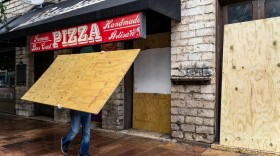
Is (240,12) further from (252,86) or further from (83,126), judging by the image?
(83,126)

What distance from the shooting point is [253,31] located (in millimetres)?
4586

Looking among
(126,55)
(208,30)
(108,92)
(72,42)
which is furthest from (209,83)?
(72,42)

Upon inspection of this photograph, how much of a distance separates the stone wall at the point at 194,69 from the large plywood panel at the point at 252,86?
0.28 m

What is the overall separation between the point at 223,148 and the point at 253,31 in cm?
218

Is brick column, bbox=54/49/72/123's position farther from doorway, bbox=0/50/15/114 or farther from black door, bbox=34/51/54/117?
doorway, bbox=0/50/15/114

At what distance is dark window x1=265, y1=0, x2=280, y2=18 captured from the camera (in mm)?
4605

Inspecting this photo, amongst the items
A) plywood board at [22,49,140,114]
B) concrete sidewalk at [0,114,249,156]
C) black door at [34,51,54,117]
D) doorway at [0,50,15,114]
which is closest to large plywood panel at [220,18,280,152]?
concrete sidewalk at [0,114,249,156]

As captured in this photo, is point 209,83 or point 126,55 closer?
point 126,55

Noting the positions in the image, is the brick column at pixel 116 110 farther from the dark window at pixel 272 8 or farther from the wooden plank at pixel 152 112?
the dark window at pixel 272 8

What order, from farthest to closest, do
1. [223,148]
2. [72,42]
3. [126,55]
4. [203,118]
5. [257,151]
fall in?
[72,42] → [203,118] → [223,148] → [257,151] → [126,55]

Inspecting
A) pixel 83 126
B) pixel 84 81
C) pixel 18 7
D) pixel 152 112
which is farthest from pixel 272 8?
pixel 18 7

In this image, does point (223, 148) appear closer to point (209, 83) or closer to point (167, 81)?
point (209, 83)

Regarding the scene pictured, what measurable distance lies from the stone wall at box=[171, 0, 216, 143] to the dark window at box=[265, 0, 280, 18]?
3.05 ft

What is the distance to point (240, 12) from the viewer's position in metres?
4.99
